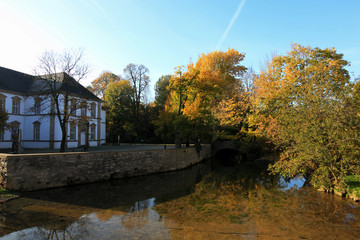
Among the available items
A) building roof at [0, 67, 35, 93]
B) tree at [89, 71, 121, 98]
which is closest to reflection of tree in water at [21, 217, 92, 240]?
building roof at [0, 67, 35, 93]

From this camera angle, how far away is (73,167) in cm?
1440

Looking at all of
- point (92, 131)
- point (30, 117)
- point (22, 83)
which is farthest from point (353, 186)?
point (22, 83)

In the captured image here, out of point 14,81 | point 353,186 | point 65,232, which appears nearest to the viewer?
point 65,232

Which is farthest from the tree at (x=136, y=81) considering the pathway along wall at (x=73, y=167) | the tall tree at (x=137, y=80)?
the pathway along wall at (x=73, y=167)

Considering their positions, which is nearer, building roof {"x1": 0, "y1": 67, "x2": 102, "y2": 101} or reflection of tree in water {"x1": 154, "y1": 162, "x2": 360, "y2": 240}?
reflection of tree in water {"x1": 154, "y1": 162, "x2": 360, "y2": 240}

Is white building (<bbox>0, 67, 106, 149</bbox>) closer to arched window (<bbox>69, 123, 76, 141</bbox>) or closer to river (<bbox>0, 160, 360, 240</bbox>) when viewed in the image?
arched window (<bbox>69, 123, 76, 141</bbox>)

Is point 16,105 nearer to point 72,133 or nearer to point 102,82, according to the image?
point 72,133

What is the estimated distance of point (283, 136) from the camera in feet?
43.5

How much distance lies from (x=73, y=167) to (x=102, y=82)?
3592 centimetres

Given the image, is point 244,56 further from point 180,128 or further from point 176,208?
point 176,208

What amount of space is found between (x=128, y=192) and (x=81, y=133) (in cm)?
1773

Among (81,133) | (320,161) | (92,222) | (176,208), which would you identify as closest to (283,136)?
(320,161)

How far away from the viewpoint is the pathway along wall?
12.1 meters

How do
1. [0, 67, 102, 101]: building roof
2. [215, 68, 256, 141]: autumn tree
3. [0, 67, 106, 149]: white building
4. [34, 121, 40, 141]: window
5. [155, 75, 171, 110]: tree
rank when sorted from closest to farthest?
[0, 67, 106, 149]: white building → [0, 67, 102, 101]: building roof → [34, 121, 40, 141]: window → [215, 68, 256, 141]: autumn tree → [155, 75, 171, 110]: tree
